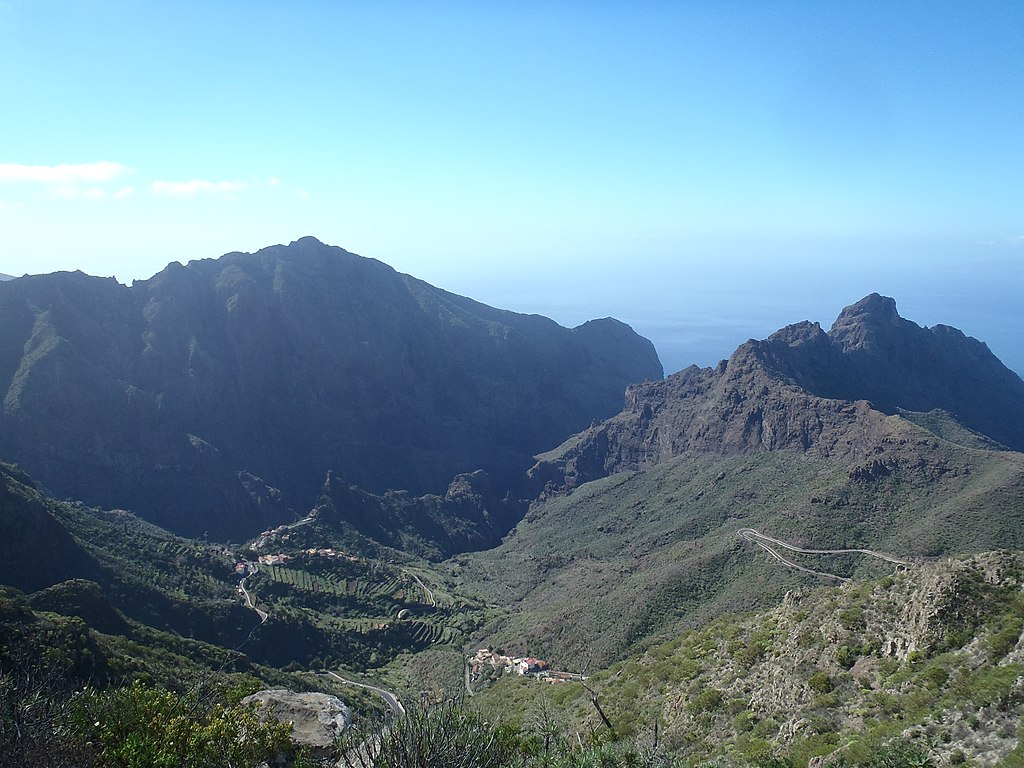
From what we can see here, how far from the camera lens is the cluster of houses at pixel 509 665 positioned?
63381 mm

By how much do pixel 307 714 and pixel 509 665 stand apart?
4129 centimetres

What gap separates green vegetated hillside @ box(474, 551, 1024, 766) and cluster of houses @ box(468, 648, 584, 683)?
1155 inches

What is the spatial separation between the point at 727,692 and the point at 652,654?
1177 cm

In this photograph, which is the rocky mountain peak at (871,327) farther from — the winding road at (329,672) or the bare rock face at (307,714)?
the bare rock face at (307,714)

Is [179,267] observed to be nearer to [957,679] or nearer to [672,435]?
[672,435]

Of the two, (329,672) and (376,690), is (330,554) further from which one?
(376,690)

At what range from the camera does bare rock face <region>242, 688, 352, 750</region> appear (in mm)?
28812

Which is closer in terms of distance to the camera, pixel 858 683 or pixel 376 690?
pixel 858 683

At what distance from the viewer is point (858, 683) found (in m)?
23.9

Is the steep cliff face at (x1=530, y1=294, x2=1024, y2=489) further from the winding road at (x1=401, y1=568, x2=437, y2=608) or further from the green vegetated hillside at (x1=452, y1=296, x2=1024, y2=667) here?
the winding road at (x1=401, y1=568, x2=437, y2=608)

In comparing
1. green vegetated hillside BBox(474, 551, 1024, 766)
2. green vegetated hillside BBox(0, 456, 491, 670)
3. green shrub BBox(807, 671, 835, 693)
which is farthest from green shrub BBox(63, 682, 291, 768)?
green vegetated hillside BBox(0, 456, 491, 670)

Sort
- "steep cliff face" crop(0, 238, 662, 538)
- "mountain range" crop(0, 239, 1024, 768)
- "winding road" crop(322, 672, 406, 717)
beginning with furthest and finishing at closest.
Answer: "steep cliff face" crop(0, 238, 662, 538) < "winding road" crop(322, 672, 406, 717) < "mountain range" crop(0, 239, 1024, 768)

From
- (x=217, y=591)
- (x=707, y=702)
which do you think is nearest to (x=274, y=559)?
(x=217, y=591)

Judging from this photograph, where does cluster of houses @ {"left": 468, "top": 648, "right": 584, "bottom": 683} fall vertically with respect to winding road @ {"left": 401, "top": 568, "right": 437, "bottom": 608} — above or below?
above
